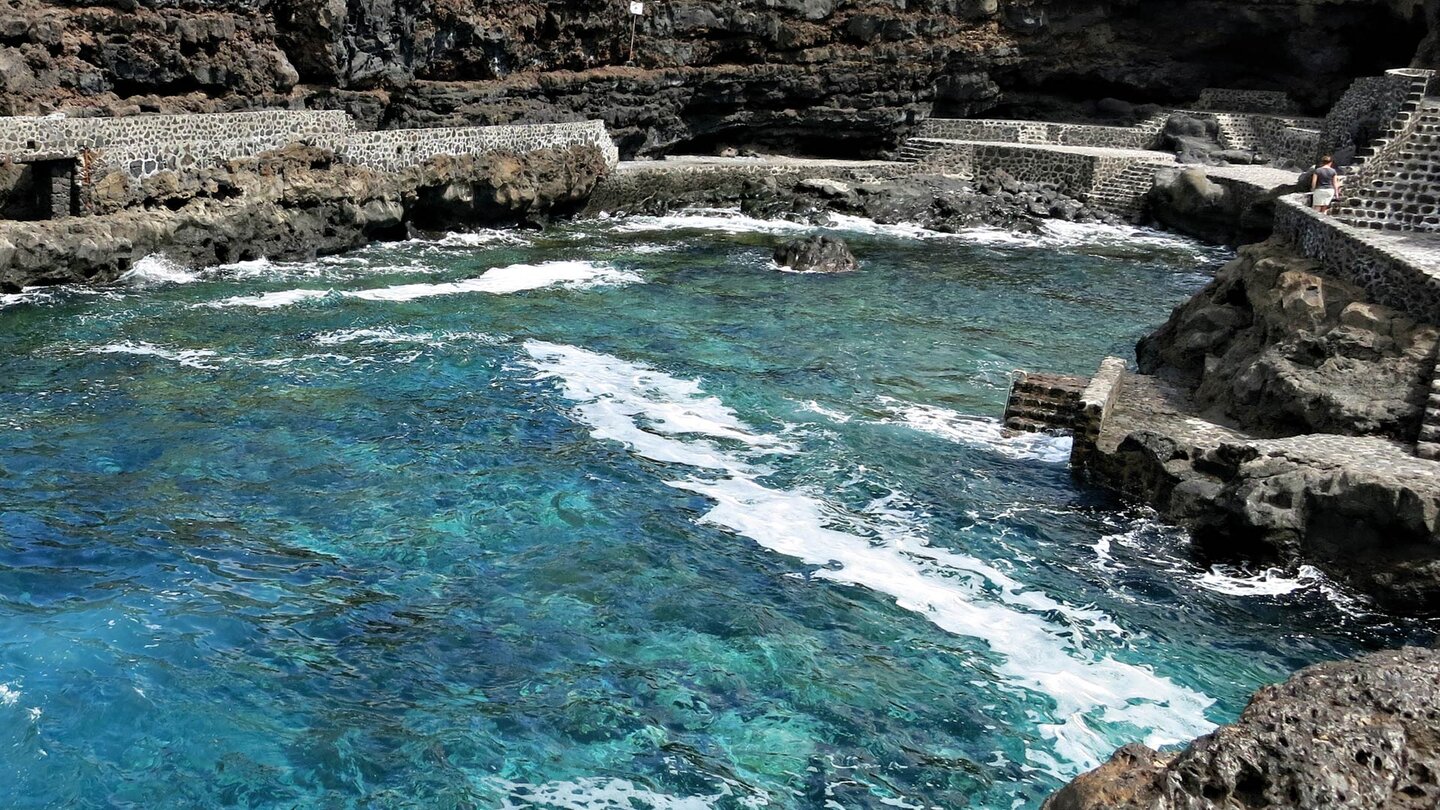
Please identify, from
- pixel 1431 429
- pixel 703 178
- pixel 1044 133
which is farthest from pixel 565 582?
pixel 1044 133

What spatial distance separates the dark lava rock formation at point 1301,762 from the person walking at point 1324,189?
1645cm

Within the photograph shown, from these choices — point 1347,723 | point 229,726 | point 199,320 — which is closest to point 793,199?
point 199,320

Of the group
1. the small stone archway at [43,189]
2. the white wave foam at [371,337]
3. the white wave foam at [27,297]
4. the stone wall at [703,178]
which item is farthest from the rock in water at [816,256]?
the white wave foam at [27,297]

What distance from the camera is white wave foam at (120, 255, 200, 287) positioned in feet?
77.8

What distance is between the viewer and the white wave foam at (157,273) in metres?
23.7

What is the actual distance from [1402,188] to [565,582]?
50.3 ft

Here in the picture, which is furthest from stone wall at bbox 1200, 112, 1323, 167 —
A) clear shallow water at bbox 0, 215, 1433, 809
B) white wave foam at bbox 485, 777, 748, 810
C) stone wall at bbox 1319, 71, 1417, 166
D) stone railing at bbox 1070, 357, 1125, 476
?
white wave foam at bbox 485, 777, 748, 810

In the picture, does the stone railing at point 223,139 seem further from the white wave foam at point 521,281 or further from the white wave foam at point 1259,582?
the white wave foam at point 1259,582

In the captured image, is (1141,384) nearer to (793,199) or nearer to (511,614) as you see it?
(511,614)

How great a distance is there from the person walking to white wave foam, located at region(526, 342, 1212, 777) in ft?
34.5

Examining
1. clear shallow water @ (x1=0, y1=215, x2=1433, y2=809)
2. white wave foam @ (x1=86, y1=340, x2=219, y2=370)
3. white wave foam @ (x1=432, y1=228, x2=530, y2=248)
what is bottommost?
clear shallow water @ (x1=0, y1=215, x2=1433, y2=809)

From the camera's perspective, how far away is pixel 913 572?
12609 mm

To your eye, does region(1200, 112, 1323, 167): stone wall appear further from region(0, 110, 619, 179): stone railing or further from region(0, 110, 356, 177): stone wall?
region(0, 110, 356, 177): stone wall

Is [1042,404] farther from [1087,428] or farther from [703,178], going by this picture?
[703,178]
